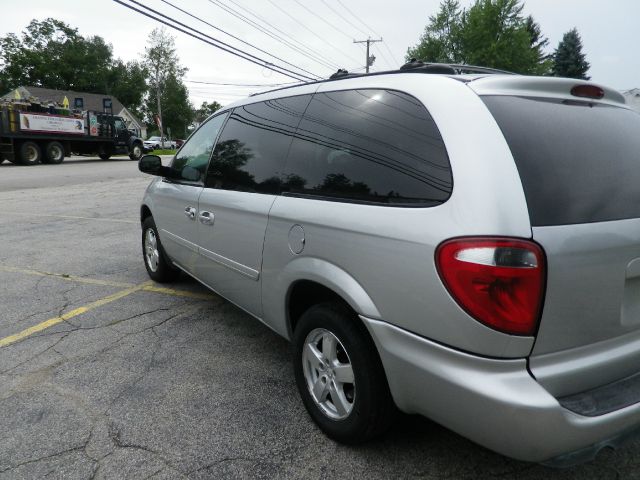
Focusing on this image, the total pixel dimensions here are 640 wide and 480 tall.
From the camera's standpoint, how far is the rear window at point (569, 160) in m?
1.60

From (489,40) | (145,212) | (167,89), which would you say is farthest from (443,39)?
(145,212)

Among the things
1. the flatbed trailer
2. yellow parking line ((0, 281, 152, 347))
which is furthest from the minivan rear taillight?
the flatbed trailer

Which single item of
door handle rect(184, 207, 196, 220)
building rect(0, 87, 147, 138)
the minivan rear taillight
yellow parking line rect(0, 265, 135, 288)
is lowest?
yellow parking line rect(0, 265, 135, 288)

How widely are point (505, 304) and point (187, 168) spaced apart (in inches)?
114

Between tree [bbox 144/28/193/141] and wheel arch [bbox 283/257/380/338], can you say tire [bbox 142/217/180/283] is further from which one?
tree [bbox 144/28/193/141]

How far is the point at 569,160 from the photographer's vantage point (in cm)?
172

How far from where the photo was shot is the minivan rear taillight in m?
1.52

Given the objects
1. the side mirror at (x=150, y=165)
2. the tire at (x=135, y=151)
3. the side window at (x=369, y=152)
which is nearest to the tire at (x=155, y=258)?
the side mirror at (x=150, y=165)

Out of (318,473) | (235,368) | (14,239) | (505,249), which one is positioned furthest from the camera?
(14,239)

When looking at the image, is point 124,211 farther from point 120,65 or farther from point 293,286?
point 120,65

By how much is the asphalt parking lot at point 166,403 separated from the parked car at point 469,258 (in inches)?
10.2

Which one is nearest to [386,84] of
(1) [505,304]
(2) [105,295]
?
(1) [505,304]

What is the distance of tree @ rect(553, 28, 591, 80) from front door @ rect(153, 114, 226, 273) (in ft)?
208

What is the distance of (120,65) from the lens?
7781cm
